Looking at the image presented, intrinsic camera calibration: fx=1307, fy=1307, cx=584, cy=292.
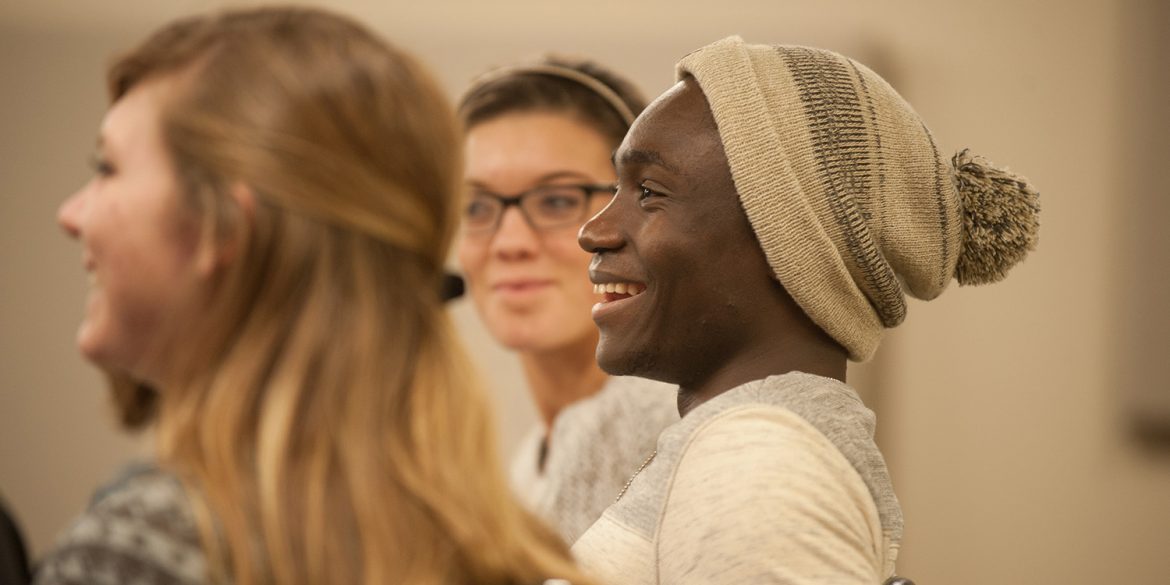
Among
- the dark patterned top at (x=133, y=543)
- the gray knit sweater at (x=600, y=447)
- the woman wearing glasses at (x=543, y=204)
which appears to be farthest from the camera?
the woman wearing glasses at (x=543, y=204)

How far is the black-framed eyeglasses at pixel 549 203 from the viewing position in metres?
2.17

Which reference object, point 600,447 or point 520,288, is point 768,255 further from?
point 520,288

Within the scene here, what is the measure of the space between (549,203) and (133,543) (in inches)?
55.8

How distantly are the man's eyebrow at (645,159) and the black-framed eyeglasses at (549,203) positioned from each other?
848 millimetres

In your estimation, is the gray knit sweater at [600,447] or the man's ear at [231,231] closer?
the man's ear at [231,231]

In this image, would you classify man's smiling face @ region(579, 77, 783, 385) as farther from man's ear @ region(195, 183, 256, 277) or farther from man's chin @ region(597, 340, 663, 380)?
man's ear @ region(195, 183, 256, 277)

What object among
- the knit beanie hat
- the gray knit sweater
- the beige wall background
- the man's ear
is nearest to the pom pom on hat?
the knit beanie hat

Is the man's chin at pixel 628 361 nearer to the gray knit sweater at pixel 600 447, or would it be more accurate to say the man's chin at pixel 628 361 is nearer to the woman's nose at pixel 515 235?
the gray knit sweater at pixel 600 447

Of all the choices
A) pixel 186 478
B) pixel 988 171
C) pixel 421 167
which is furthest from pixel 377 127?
pixel 988 171

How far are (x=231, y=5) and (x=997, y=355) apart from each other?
8.69 feet

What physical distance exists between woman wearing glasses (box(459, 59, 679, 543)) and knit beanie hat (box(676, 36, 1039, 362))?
88 centimetres

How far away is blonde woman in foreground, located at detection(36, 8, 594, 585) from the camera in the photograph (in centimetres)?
87

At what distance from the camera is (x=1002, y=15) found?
3.29 m

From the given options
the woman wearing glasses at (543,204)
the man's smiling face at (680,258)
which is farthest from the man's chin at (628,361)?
the woman wearing glasses at (543,204)
